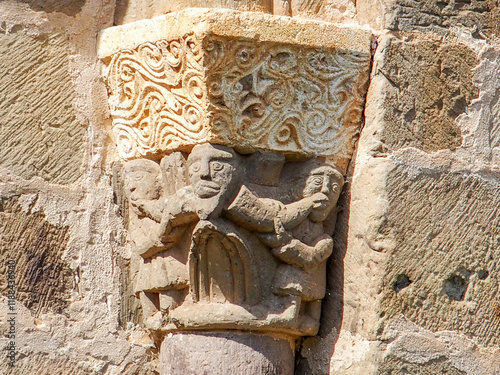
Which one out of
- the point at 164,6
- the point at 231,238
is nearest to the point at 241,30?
the point at 164,6

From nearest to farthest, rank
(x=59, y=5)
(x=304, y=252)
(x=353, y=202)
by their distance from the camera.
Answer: (x=304, y=252) < (x=353, y=202) < (x=59, y=5)

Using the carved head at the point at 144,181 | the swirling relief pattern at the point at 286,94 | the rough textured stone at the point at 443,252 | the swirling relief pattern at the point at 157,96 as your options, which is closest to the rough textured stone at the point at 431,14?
the swirling relief pattern at the point at 286,94

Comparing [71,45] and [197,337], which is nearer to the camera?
[197,337]

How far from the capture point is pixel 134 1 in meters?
3.13

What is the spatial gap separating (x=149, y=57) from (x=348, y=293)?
0.84m

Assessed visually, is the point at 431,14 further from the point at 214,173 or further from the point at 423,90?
the point at 214,173

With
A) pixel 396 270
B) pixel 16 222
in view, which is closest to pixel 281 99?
pixel 396 270

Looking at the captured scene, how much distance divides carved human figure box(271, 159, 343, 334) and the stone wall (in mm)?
72

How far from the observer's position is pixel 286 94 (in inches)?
115

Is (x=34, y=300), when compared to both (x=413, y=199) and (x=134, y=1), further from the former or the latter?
(x=413, y=199)

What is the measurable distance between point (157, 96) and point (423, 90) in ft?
2.43

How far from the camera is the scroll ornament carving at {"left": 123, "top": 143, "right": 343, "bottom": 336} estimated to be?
286 cm

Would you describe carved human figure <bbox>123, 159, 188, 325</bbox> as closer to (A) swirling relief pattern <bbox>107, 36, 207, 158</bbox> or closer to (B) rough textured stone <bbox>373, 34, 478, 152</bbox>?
(A) swirling relief pattern <bbox>107, 36, 207, 158</bbox>

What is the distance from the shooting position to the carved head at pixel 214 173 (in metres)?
2.84
